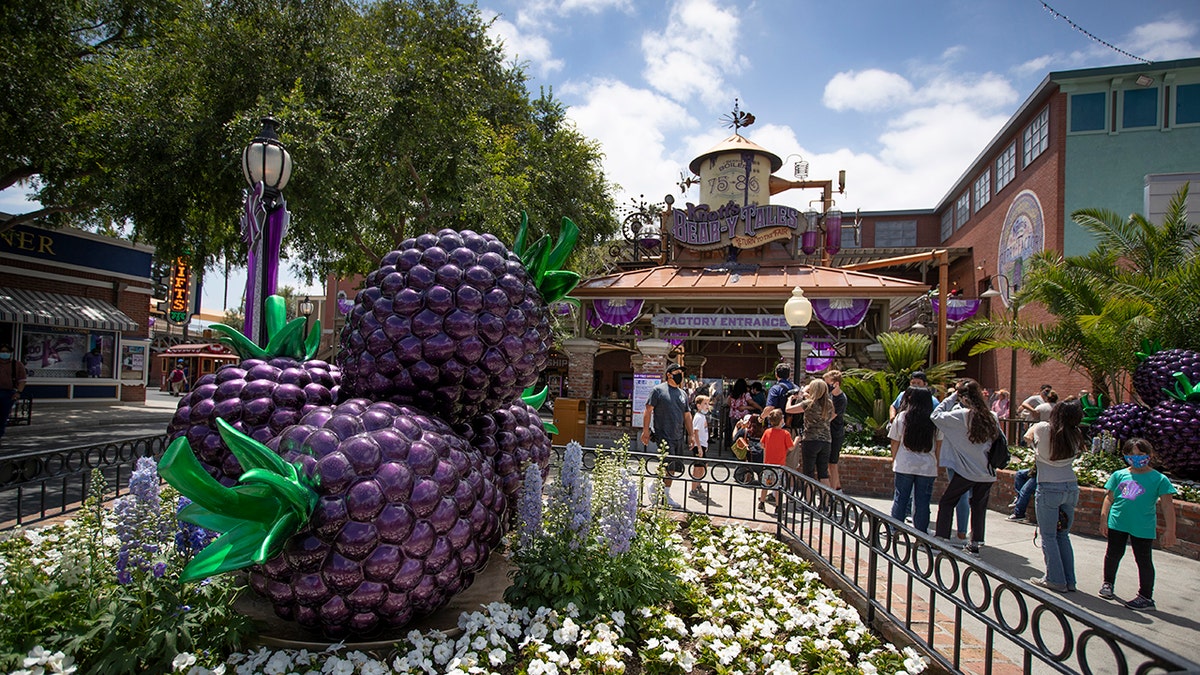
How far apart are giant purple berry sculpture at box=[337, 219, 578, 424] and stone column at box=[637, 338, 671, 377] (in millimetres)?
8443

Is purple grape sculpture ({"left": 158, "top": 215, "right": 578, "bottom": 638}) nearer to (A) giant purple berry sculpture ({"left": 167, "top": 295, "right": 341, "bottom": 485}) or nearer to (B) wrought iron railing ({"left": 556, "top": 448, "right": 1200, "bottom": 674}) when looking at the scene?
(A) giant purple berry sculpture ({"left": 167, "top": 295, "right": 341, "bottom": 485})

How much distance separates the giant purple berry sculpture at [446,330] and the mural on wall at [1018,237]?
669 inches

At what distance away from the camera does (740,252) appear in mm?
15750

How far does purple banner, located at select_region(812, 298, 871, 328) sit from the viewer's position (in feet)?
40.3

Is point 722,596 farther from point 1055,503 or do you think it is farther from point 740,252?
point 740,252

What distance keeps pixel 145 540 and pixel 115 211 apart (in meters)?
10.5

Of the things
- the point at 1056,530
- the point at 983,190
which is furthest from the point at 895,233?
the point at 1056,530

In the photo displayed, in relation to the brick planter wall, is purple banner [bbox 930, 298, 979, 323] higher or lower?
higher

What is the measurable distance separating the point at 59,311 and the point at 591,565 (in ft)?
59.6

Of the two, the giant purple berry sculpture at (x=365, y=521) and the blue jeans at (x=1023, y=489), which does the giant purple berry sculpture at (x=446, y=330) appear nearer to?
the giant purple berry sculpture at (x=365, y=521)

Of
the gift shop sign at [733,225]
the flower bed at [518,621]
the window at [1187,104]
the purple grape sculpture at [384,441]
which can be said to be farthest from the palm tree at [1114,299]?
the purple grape sculpture at [384,441]

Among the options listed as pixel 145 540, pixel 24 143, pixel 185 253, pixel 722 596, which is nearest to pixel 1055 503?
pixel 722 596

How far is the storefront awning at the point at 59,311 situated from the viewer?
14.3 meters

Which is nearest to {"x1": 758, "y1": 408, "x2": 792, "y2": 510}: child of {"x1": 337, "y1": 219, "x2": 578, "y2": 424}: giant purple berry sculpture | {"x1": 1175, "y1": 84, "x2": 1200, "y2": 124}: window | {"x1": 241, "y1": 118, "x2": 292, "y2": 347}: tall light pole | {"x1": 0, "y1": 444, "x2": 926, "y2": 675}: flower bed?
{"x1": 0, "y1": 444, "x2": 926, "y2": 675}: flower bed
